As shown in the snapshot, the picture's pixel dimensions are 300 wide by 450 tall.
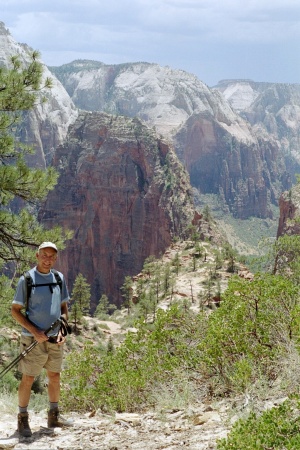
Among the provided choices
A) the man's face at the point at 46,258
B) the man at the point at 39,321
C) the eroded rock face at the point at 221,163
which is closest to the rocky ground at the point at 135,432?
the man at the point at 39,321

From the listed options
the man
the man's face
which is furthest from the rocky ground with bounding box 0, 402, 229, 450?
the man's face

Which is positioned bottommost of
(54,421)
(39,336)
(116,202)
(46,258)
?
(54,421)

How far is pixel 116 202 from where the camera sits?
89.8 metres

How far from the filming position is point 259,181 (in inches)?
7643

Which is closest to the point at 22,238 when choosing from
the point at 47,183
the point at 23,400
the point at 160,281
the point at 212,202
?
the point at 47,183

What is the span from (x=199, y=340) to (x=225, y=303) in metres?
0.81

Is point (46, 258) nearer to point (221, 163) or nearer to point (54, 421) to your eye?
point (54, 421)

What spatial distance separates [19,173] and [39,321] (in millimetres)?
4854

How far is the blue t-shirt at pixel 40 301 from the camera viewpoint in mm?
5922

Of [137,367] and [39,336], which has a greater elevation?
[39,336]

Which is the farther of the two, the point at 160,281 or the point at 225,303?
the point at 160,281

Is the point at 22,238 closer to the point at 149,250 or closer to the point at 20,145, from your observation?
the point at 20,145

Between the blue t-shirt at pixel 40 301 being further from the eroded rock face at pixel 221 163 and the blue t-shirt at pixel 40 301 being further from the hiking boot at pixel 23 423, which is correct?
the eroded rock face at pixel 221 163

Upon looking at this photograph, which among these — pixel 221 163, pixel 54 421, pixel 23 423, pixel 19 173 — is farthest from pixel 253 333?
pixel 221 163
